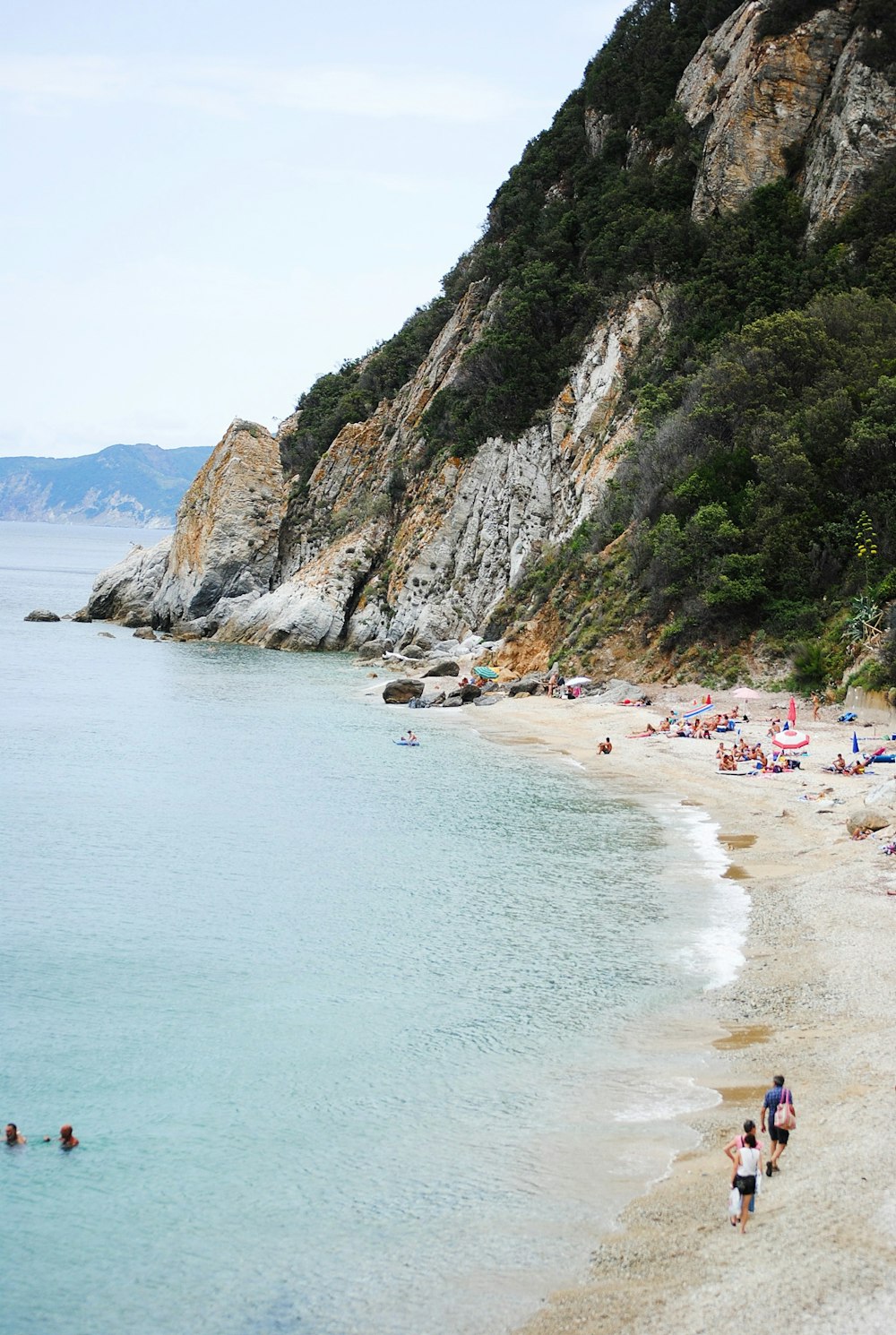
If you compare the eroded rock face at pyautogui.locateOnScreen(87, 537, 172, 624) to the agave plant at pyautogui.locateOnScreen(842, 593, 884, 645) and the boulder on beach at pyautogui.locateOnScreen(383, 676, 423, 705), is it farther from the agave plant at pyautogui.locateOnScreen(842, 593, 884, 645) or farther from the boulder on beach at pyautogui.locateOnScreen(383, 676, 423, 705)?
the agave plant at pyautogui.locateOnScreen(842, 593, 884, 645)

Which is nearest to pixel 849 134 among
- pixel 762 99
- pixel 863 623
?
pixel 762 99

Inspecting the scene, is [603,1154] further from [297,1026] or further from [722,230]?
[722,230]

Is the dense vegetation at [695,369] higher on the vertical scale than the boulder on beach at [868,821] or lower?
higher

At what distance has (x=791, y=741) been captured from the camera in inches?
1334

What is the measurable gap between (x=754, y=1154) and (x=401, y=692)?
42381mm

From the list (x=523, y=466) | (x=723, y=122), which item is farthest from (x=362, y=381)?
(x=723, y=122)

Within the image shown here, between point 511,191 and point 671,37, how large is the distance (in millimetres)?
13288

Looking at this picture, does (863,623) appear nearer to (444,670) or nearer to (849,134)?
(444,670)

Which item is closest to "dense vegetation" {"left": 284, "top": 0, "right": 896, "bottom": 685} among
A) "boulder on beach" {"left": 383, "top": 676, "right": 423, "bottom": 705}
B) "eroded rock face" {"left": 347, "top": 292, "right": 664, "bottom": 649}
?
"eroded rock face" {"left": 347, "top": 292, "right": 664, "bottom": 649}

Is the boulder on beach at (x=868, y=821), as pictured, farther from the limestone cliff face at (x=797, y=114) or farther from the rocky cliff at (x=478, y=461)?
the limestone cliff face at (x=797, y=114)

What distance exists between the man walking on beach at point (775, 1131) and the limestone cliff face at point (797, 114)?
53.3 meters

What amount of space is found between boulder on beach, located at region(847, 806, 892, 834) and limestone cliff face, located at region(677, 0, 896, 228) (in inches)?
1612

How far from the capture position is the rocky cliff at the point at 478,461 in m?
59.9

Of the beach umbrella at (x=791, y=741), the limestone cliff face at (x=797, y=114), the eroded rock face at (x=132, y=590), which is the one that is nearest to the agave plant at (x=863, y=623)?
the beach umbrella at (x=791, y=741)
